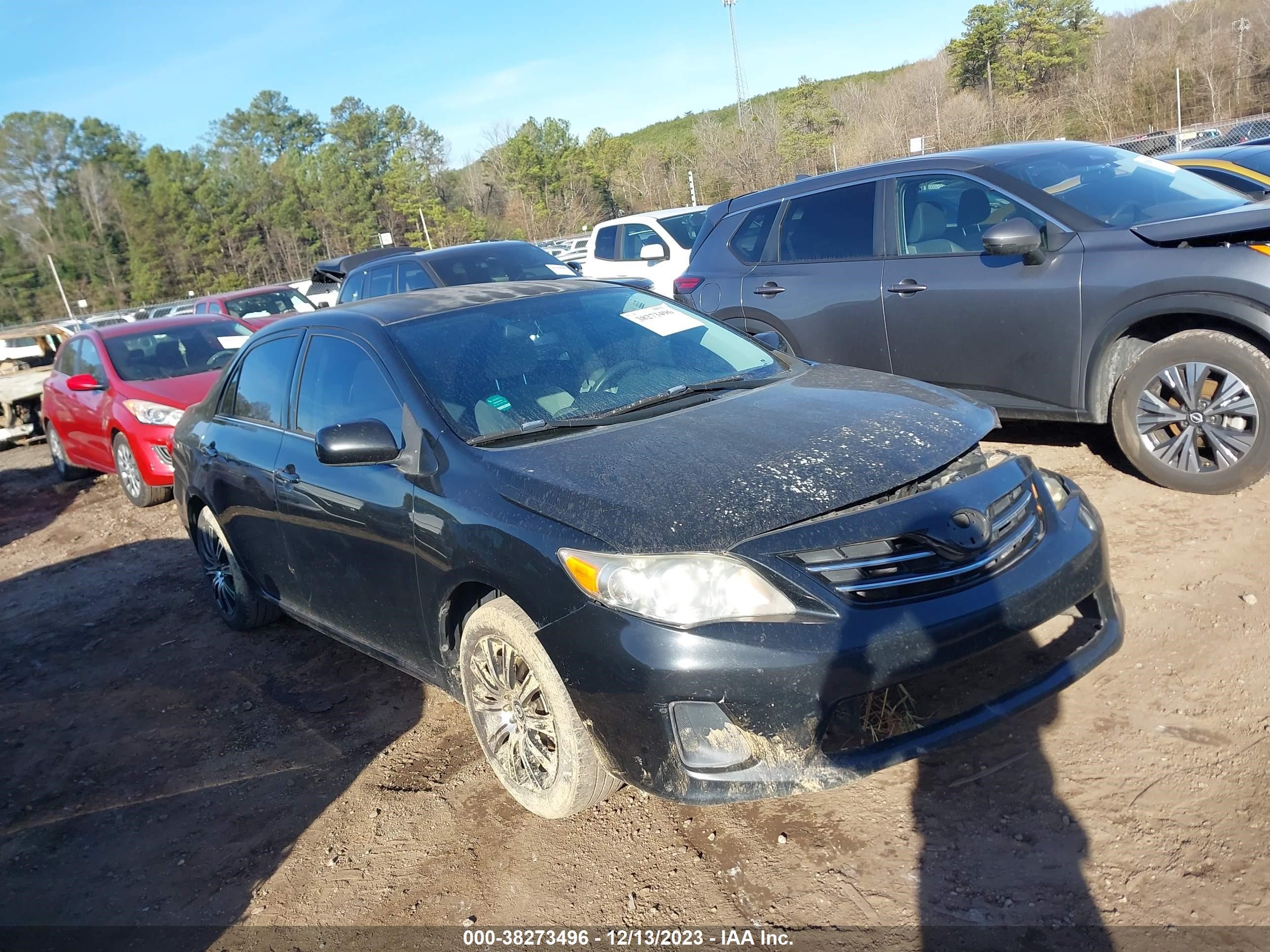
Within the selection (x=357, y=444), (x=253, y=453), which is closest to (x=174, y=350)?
(x=253, y=453)

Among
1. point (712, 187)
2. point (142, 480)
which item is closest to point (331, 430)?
point (142, 480)

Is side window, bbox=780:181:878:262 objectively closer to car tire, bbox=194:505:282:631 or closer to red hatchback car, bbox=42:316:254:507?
car tire, bbox=194:505:282:631

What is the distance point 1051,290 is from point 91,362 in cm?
859

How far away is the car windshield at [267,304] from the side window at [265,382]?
419 inches

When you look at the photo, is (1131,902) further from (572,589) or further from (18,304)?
(18,304)

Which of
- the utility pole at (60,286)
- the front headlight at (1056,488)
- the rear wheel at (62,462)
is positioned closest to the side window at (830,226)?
the front headlight at (1056,488)

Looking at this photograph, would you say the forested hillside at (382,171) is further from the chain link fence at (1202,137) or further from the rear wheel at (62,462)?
the rear wheel at (62,462)

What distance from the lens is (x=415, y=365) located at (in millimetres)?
3521

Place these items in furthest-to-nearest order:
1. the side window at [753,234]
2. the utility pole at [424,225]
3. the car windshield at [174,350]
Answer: the utility pole at [424,225] → the car windshield at [174,350] → the side window at [753,234]

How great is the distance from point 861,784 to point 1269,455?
288cm

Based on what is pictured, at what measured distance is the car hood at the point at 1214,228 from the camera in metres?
4.41

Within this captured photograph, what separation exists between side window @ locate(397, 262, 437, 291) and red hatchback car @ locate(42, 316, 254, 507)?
65.6 inches

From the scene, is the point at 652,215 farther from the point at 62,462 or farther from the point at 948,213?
the point at 62,462

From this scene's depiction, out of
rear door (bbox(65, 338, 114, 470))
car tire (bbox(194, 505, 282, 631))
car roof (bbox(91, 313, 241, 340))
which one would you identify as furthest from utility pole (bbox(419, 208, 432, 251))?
car tire (bbox(194, 505, 282, 631))
